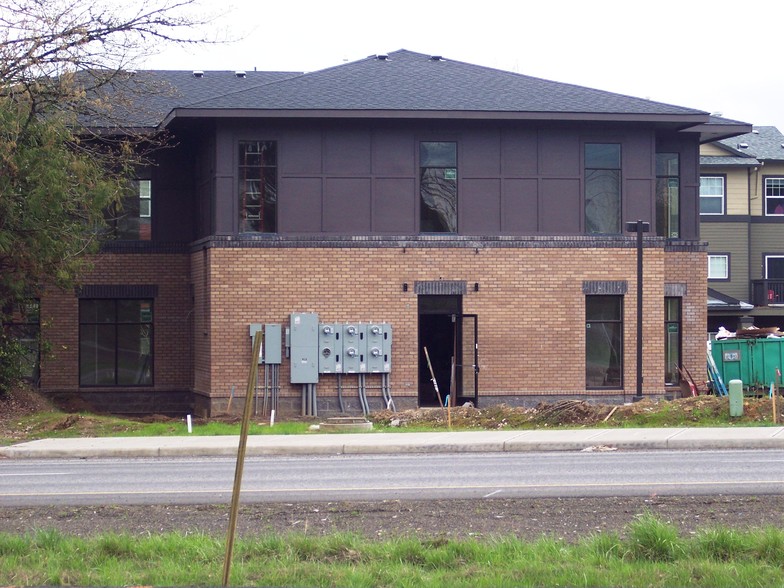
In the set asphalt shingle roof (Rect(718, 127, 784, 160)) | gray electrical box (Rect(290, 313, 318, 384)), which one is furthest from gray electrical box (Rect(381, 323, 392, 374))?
asphalt shingle roof (Rect(718, 127, 784, 160))

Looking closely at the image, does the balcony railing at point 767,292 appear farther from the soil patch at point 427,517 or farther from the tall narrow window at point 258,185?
the soil patch at point 427,517

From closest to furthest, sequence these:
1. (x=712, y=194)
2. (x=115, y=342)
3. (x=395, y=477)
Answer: (x=395, y=477), (x=115, y=342), (x=712, y=194)

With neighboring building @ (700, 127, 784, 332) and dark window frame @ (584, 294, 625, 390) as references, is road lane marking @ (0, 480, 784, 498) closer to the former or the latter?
dark window frame @ (584, 294, 625, 390)

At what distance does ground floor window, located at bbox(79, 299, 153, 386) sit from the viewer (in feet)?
90.5

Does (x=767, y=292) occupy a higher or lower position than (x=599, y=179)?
lower

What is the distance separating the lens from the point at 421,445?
18141 mm

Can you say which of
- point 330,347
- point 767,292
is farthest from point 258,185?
point 767,292

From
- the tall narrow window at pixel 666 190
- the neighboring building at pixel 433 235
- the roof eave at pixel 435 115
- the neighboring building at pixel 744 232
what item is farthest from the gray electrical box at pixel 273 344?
the neighboring building at pixel 744 232

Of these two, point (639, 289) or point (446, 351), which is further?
point (446, 351)

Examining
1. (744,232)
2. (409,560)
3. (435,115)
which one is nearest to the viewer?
(409,560)

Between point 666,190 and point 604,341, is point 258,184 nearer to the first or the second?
point 604,341

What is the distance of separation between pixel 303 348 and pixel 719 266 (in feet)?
89.0

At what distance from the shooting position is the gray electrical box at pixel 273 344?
24.6 m

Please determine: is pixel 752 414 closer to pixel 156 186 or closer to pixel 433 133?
pixel 433 133
